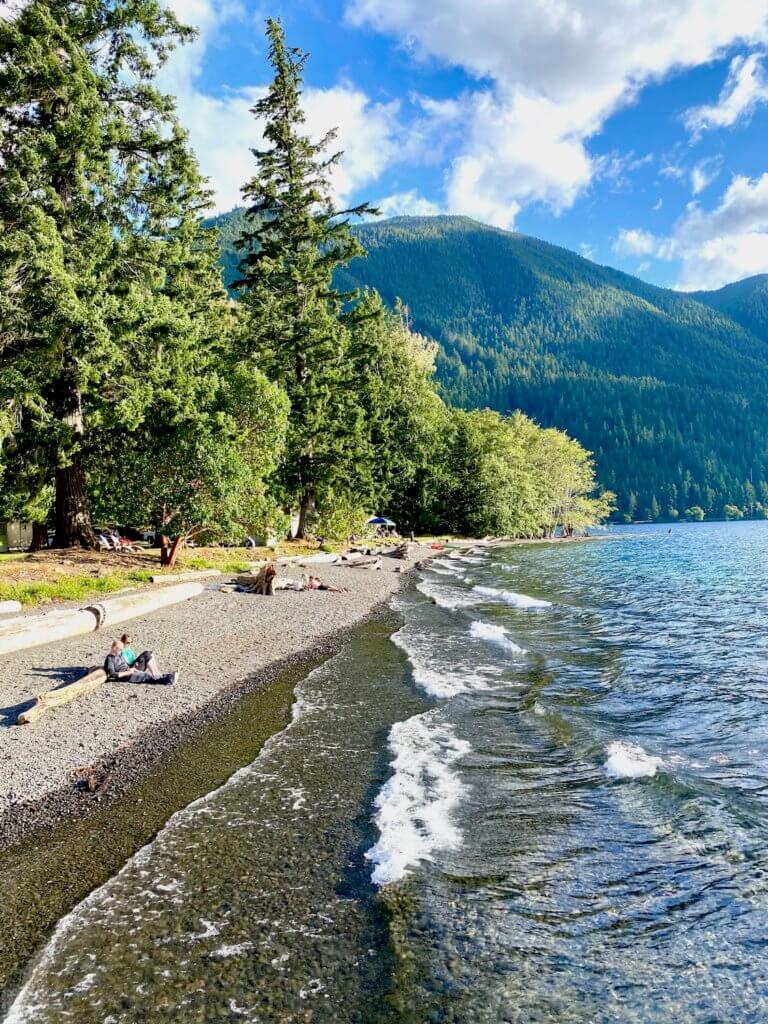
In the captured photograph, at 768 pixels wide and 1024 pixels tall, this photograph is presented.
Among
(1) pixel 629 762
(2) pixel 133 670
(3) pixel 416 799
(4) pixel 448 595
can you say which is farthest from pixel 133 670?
(4) pixel 448 595

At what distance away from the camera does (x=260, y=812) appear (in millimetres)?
7816

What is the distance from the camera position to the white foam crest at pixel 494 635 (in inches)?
699

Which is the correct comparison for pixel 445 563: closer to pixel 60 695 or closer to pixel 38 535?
pixel 38 535

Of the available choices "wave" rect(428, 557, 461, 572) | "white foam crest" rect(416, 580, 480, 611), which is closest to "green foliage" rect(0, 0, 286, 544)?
"white foam crest" rect(416, 580, 480, 611)

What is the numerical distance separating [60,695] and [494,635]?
12549 millimetres

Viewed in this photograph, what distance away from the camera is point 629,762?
30.3 ft

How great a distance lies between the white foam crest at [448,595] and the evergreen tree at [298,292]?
1260 centimetres

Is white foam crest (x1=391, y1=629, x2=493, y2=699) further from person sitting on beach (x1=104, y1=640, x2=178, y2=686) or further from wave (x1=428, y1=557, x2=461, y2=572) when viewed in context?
wave (x1=428, y1=557, x2=461, y2=572)

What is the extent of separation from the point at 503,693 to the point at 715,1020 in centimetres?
858

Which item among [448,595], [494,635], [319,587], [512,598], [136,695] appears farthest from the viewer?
[448,595]

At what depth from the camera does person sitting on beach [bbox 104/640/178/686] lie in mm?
12484

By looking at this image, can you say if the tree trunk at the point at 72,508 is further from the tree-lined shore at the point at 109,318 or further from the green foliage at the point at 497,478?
the green foliage at the point at 497,478

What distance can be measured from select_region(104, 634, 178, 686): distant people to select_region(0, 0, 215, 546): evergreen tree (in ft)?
35.4

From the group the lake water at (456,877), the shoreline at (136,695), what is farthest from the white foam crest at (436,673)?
the shoreline at (136,695)
